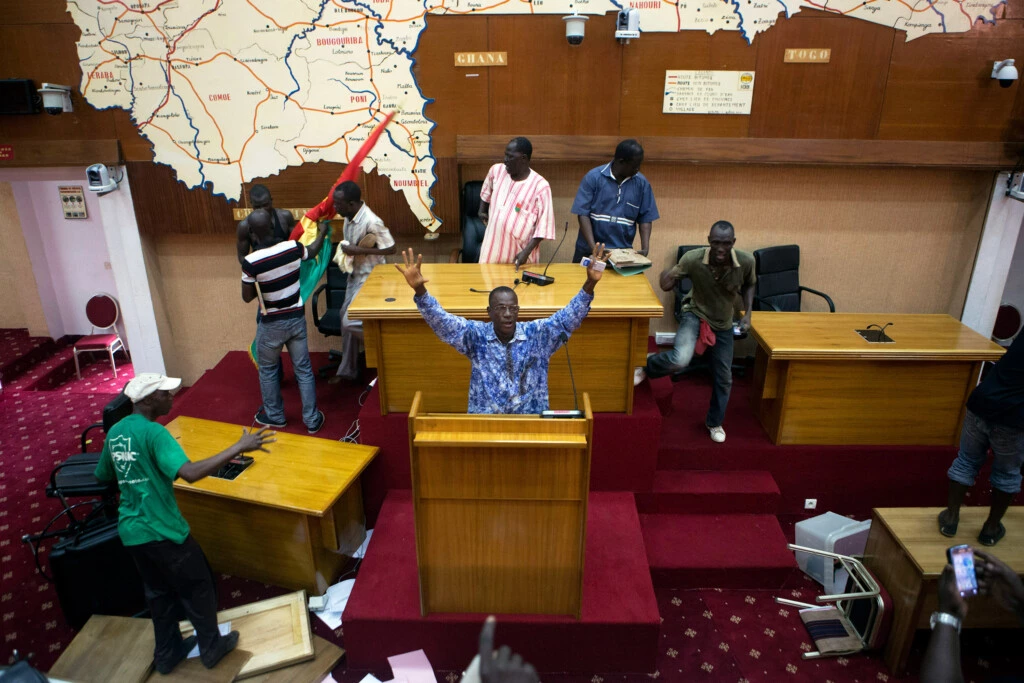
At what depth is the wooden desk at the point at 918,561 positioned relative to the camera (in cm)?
322

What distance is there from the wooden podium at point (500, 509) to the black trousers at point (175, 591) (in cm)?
100

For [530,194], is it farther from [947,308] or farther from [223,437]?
[947,308]

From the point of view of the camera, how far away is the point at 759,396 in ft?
15.4

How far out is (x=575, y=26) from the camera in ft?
15.4

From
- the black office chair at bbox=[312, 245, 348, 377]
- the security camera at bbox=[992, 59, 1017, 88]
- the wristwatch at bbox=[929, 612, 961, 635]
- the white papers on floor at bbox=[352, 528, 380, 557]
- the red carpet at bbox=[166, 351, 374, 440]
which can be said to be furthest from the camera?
the black office chair at bbox=[312, 245, 348, 377]

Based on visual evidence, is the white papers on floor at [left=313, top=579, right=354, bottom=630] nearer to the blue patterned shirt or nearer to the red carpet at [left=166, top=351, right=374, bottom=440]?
the red carpet at [left=166, top=351, right=374, bottom=440]

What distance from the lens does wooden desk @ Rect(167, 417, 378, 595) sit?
355cm

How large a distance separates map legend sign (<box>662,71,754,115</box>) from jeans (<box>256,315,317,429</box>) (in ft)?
10.1

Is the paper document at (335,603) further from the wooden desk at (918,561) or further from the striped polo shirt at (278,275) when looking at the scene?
the wooden desk at (918,561)

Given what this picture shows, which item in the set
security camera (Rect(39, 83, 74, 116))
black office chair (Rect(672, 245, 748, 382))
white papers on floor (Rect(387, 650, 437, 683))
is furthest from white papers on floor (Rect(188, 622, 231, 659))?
security camera (Rect(39, 83, 74, 116))

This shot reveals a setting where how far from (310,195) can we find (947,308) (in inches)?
209

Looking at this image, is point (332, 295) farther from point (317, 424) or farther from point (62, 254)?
point (62, 254)

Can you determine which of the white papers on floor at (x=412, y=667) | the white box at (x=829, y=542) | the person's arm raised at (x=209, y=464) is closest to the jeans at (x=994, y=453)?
the white box at (x=829, y=542)

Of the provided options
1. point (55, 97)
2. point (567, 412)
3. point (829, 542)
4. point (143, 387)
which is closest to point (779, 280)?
point (829, 542)
